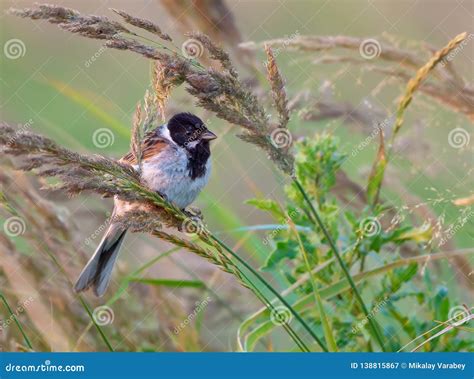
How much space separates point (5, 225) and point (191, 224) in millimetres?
1026

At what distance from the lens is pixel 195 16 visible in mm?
3402

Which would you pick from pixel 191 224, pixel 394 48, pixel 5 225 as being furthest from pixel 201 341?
pixel 394 48

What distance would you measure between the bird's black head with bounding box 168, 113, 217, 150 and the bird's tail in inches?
14.8

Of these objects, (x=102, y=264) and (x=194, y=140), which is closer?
(x=102, y=264)

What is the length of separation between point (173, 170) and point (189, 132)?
7.2 inches

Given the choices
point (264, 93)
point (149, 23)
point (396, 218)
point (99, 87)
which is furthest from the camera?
point (99, 87)

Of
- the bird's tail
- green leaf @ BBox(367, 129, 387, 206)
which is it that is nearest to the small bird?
the bird's tail

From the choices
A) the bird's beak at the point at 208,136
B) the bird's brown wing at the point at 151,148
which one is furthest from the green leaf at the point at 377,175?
the bird's brown wing at the point at 151,148

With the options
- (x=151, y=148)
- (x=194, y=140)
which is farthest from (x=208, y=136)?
(x=151, y=148)

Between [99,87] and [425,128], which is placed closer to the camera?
[425,128]

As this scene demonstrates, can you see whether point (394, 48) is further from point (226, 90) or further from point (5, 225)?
point (5, 225)

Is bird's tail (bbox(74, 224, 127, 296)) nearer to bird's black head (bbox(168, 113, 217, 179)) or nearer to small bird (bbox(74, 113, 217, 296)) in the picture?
small bird (bbox(74, 113, 217, 296))

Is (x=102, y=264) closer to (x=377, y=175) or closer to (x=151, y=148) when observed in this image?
(x=151, y=148)

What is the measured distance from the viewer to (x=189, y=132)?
2.98 metres
